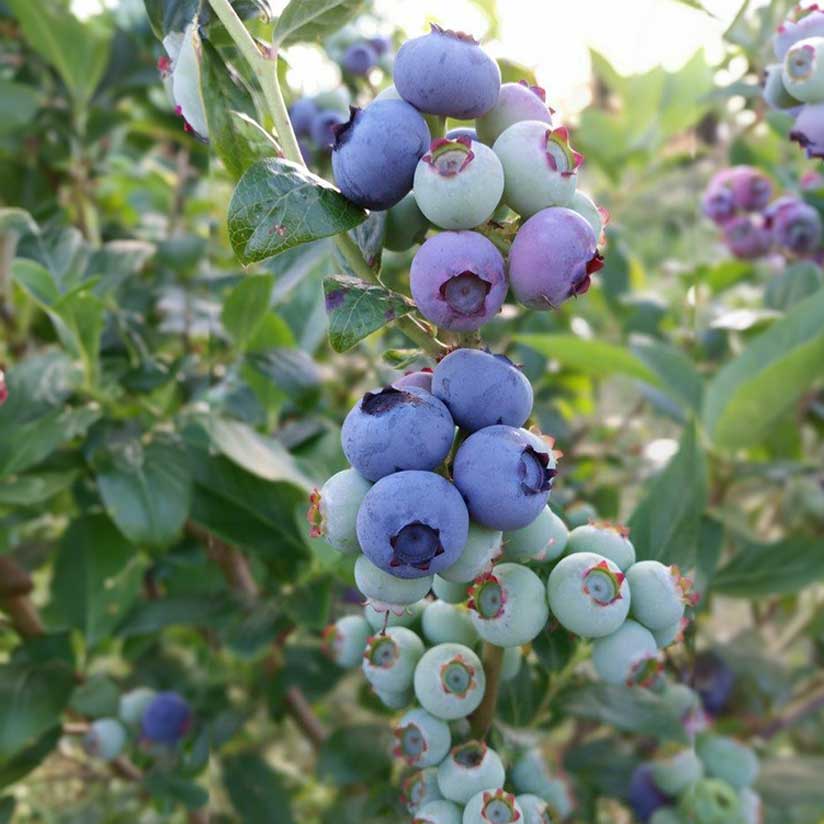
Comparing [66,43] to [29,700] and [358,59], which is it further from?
[29,700]

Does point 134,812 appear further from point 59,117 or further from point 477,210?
point 477,210

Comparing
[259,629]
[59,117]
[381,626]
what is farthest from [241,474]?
[59,117]

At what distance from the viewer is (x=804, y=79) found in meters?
0.54

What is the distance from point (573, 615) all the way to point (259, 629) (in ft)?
1.61

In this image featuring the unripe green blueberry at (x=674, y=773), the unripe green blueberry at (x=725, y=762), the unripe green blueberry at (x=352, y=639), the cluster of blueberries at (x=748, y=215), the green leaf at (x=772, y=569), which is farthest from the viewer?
the cluster of blueberries at (x=748, y=215)

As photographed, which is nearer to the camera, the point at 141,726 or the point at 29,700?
the point at 29,700

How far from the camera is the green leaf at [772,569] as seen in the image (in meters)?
1.05

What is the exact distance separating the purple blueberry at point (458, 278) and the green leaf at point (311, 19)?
16cm

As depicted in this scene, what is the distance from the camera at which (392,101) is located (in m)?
0.40

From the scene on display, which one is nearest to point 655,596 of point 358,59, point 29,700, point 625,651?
point 625,651

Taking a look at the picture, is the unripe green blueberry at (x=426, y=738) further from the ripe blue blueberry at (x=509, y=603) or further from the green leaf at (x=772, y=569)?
the green leaf at (x=772, y=569)

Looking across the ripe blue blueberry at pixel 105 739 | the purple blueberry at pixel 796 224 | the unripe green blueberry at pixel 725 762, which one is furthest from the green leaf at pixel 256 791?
the purple blueberry at pixel 796 224

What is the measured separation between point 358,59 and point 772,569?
0.70 m

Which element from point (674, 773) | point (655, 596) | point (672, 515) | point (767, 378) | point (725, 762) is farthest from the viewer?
point (767, 378)
